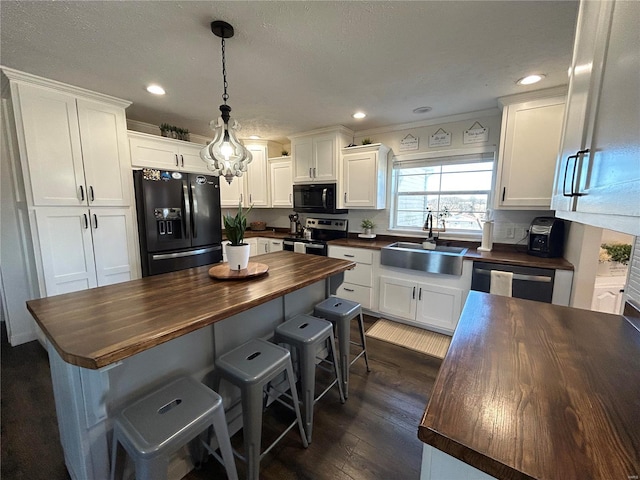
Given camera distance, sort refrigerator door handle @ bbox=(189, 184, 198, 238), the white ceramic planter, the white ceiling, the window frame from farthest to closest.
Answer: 1. refrigerator door handle @ bbox=(189, 184, 198, 238)
2. the window frame
3. the white ceramic planter
4. the white ceiling

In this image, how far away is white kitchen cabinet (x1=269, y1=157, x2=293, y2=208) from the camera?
4086 mm

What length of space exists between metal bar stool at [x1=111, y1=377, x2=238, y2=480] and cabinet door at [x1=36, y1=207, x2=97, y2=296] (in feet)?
6.67

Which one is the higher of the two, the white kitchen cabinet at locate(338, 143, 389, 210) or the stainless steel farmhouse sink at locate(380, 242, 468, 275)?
the white kitchen cabinet at locate(338, 143, 389, 210)

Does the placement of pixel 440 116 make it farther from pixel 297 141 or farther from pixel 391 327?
pixel 391 327

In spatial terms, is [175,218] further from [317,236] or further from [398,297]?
[398,297]

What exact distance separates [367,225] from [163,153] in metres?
2.69

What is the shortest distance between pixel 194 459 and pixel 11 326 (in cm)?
266

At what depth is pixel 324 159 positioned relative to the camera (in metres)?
3.61

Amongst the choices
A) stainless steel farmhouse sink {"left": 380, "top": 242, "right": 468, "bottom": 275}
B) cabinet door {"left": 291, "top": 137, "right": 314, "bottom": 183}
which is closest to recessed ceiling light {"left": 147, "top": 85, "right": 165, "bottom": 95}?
cabinet door {"left": 291, "top": 137, "right": 314, "bottom": 183}

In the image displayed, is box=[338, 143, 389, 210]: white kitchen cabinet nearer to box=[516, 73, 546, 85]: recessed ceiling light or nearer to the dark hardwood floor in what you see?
box=[516, 73, 546, 85]: recessed ceiling light

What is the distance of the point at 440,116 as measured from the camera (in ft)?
9.96

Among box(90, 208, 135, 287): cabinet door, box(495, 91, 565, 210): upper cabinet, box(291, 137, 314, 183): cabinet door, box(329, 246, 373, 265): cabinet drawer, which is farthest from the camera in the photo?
box(291, 137, 314, 183): cabinet door

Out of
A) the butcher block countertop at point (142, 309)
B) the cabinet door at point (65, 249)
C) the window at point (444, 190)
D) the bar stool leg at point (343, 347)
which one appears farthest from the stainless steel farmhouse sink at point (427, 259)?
the cabinet door at point (65, 249)

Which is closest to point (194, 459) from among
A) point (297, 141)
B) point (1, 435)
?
point (1, 435)
